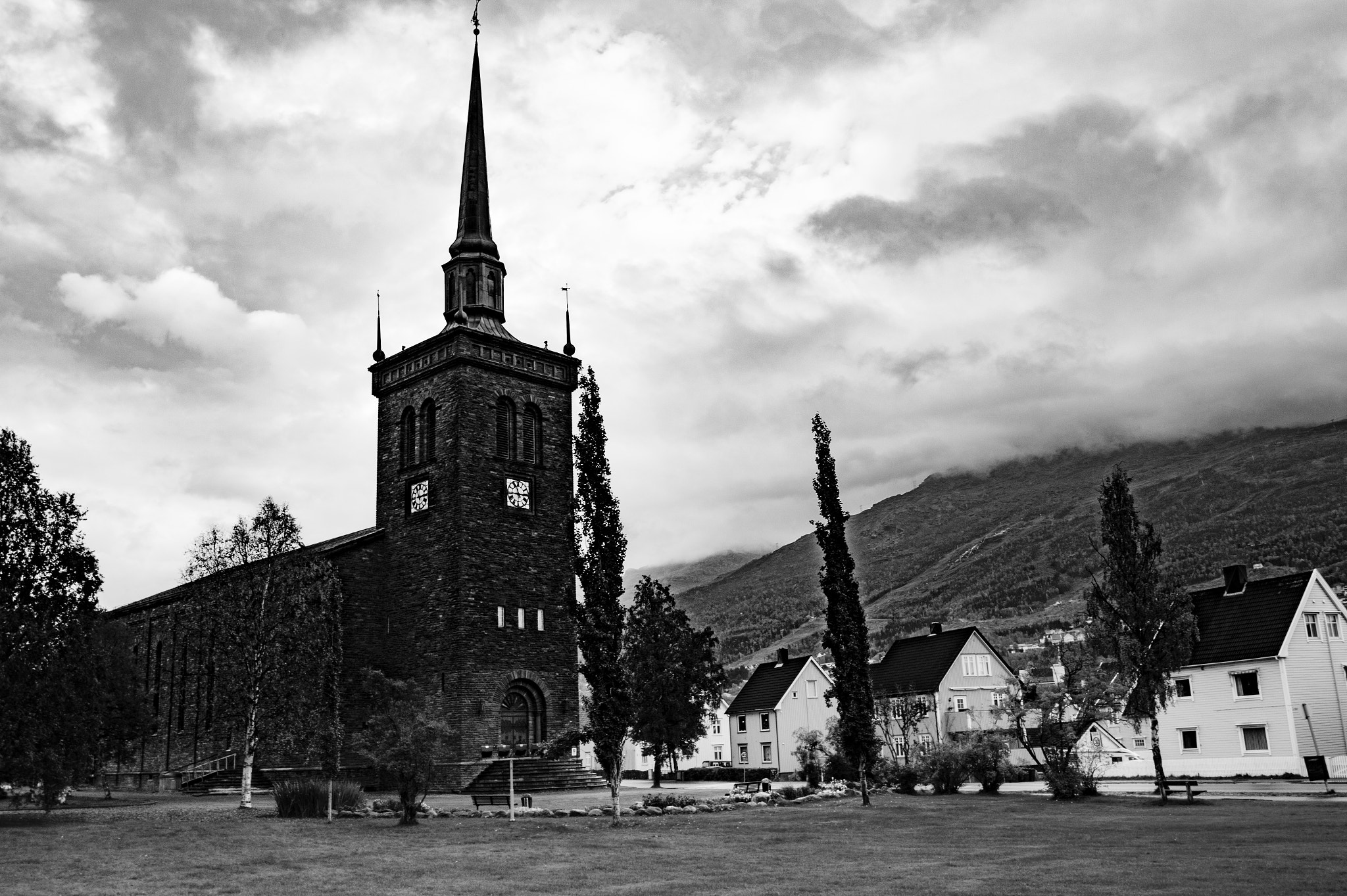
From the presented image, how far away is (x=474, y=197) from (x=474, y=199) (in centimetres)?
10

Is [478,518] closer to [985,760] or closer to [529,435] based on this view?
[529,435]

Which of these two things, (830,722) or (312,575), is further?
(830,722)

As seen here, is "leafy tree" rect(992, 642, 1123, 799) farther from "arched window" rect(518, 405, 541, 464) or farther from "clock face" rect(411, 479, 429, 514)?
"clock face" rect(411, 479, 429, 514)

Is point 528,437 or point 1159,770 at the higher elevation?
point 528,437

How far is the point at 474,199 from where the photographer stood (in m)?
58.5

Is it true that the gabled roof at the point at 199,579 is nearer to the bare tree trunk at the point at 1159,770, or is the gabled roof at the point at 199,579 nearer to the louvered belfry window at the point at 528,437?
the louvered belfry window at the point at 528,437

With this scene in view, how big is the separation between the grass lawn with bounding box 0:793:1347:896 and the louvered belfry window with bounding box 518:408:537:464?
24.8 metres

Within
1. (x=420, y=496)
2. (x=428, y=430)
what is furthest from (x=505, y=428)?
(x=420, y=496)

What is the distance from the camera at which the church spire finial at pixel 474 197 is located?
189ft

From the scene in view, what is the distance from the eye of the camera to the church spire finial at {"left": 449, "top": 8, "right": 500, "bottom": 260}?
5759 cm

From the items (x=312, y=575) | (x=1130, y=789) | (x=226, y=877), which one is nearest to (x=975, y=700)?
(x=1130, y=789)

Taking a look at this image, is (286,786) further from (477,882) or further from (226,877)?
(477,882)

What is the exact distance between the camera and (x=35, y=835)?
26531mm

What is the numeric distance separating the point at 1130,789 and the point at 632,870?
30326 millimetres
